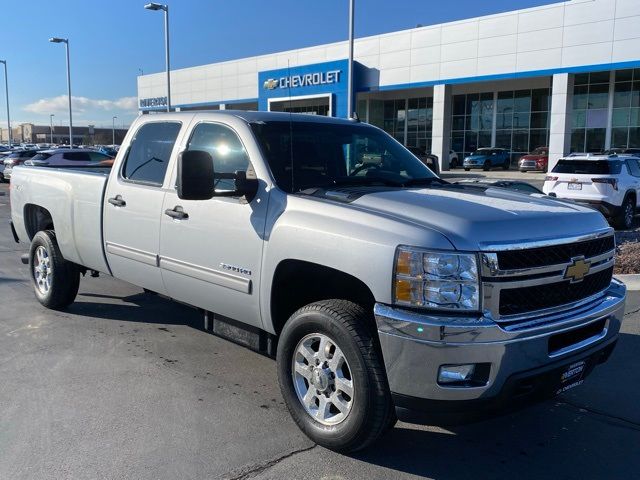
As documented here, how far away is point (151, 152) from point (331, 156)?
5.53 feet

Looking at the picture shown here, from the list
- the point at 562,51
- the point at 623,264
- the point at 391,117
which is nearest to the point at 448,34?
the point at 562,51

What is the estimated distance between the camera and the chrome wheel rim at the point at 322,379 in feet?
11.5

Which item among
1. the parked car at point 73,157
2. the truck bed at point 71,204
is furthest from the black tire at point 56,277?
the parked car at point 73,157

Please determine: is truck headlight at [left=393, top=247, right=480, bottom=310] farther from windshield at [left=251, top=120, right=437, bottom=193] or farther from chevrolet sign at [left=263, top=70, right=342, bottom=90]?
chevrolet sign at [left=263, top=70, right=342, bottom=90]

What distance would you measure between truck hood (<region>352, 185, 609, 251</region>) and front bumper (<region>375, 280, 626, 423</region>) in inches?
17.0

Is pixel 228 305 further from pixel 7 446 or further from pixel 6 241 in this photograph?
pixel 6 241

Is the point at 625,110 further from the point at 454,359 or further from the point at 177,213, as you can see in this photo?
the point at 454,359

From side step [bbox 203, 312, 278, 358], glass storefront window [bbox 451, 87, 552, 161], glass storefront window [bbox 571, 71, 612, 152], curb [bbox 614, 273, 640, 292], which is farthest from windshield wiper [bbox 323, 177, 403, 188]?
glass storefront window [bbox 451, 87, 552, 161]

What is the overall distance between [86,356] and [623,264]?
7.21 meters

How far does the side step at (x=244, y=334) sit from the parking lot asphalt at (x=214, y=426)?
41cm

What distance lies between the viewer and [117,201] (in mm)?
5301

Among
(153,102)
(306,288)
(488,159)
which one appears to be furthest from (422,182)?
(153,102)

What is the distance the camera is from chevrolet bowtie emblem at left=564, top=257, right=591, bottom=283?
3.40 m

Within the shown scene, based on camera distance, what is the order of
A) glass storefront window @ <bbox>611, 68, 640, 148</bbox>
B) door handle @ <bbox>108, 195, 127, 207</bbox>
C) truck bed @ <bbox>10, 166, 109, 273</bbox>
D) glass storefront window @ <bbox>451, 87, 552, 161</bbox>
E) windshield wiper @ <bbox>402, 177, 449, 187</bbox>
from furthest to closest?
1. glass storefront window @ <bbox>451, 87, 552, 161</bbox>
2. glass storefront window @ <bbox>611, 68, 640, 148</bbox>
3. truck bed @ <bbox>10, 166, 109, 273</bbox>
4. door handle @ <bbox>108, 195, 127, 207</bbox>
5. windshield wiper @ <bbox>402, 177, 449, 187</bbox>
